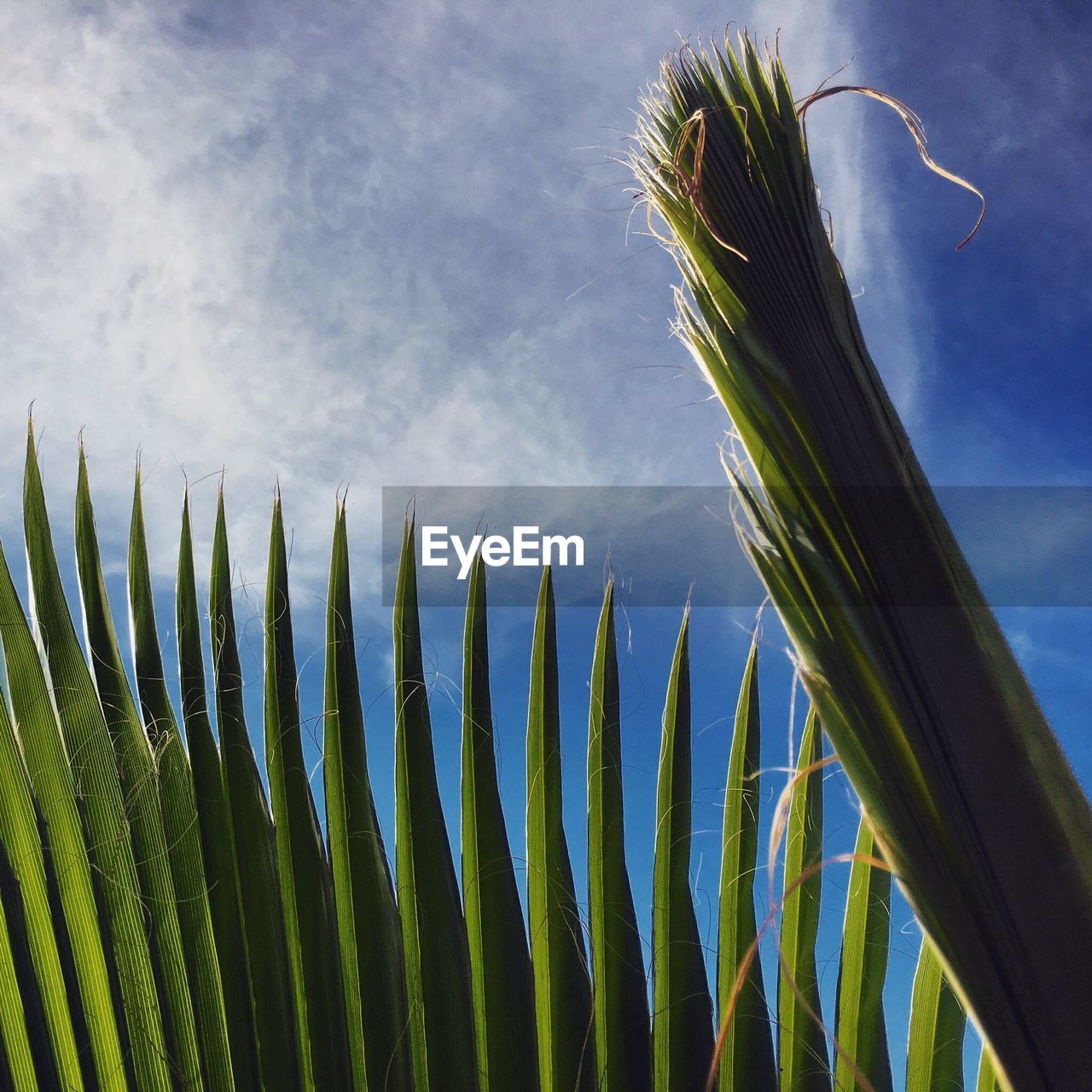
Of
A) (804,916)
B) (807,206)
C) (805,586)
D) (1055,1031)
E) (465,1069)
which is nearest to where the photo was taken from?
(1055,1031)

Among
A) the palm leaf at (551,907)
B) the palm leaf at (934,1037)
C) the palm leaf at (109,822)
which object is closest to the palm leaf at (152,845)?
the palm leaf at (109,822)

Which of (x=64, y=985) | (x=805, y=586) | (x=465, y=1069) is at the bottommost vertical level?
(x=465, y=1069)

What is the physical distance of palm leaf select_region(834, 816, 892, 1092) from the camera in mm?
959

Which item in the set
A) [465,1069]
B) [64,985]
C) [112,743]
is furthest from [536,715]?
[64,985]

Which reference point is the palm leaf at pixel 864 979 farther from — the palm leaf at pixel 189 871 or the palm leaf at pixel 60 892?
the palm leaf at pixel 60 892

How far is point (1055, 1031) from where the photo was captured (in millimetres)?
390

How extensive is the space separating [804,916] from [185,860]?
737 mm

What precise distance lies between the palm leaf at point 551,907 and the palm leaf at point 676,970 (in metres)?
0.08

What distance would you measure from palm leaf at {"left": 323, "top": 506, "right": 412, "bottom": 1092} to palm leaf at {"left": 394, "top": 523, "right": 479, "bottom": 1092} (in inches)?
0.8

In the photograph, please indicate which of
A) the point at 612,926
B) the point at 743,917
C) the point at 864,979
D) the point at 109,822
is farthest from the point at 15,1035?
the point at 864,979

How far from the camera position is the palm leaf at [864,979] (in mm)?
959

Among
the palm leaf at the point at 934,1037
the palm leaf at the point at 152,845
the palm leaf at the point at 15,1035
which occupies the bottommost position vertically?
the palm leaf at the point at 934,1037

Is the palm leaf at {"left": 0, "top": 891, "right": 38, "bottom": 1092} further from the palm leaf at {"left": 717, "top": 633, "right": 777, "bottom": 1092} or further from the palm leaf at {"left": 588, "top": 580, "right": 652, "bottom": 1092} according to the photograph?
the palm leaf at {"left": 717, "top": 633, "right": 777, "bottom": 1092}

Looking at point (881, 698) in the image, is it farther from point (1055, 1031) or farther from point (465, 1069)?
point (465, 1069)
